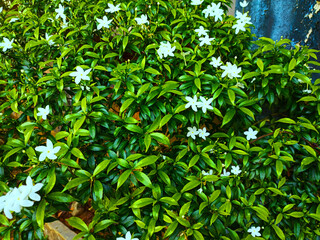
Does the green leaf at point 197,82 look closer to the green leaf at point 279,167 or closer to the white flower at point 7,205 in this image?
the green leaf at point 279,167

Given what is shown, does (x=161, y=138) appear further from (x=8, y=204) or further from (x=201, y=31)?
(x=201, y=31)

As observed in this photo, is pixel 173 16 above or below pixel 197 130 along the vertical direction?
above

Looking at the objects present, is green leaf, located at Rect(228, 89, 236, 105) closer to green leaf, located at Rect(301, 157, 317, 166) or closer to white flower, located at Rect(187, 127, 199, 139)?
white flower, located at Rect(187, 127, 199, 139)

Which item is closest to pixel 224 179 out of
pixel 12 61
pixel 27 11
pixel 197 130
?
pixel 197 130

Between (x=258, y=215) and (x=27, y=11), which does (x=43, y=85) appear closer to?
(x=27, y=11)

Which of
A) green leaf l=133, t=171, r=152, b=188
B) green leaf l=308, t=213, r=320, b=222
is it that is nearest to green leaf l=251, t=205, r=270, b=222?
green leaf l=308, t=213, r=320, b=222

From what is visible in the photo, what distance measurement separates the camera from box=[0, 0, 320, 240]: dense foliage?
1263 millimetres

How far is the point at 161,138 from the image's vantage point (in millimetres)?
1332

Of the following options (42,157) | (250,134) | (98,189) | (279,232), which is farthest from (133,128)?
(279,232)

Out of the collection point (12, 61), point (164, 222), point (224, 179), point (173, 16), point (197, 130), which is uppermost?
point (173, 16)

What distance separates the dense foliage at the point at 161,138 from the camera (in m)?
1.26

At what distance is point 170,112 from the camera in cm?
146

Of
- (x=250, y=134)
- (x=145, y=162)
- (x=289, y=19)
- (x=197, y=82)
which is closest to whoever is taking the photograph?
(x=145, y=162)

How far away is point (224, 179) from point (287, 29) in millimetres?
1493
